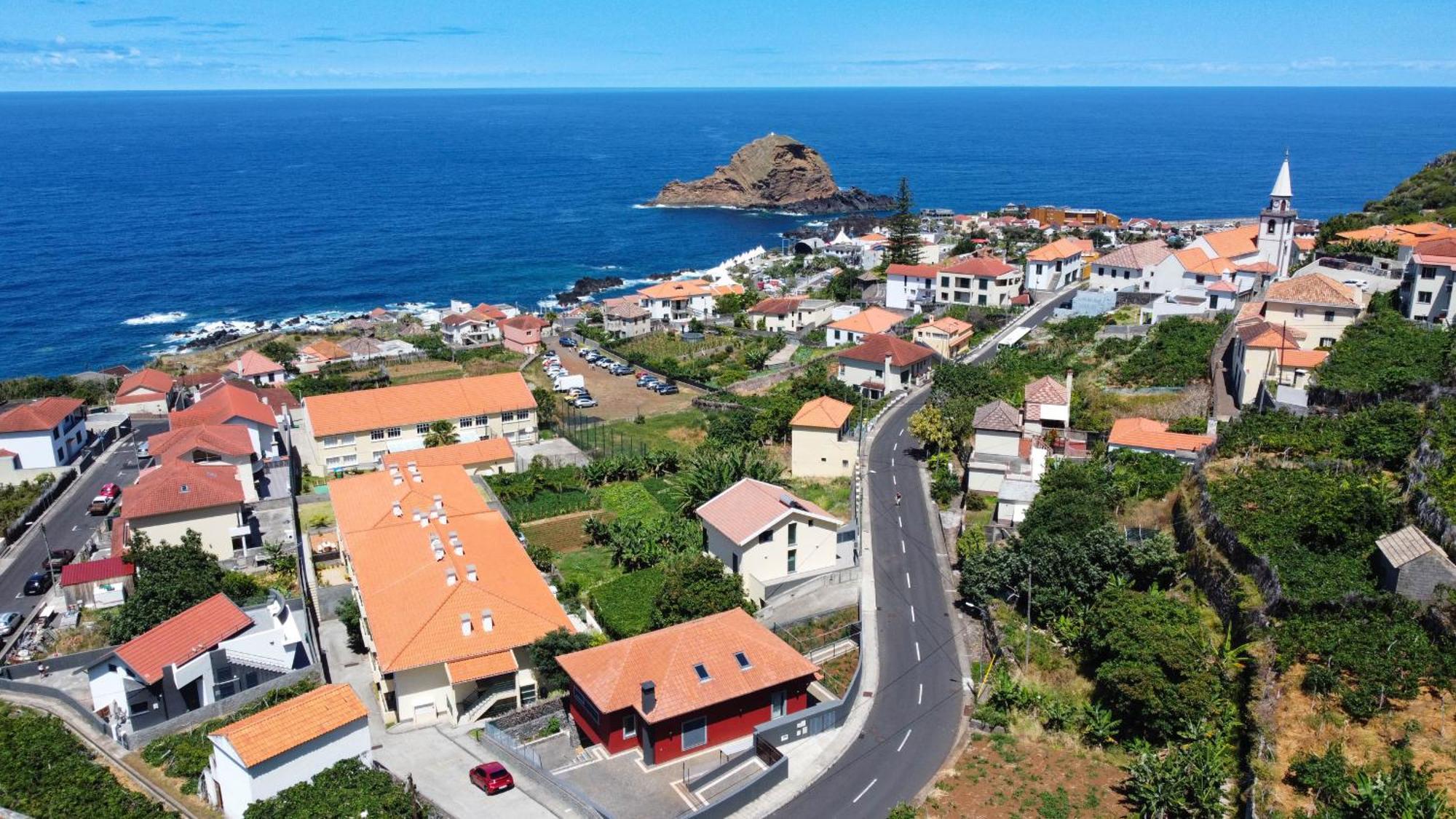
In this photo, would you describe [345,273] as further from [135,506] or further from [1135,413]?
[1135,413]

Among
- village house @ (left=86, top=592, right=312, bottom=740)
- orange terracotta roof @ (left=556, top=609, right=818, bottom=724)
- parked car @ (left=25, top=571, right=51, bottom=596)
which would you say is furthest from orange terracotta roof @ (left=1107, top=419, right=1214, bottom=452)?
parked car @ (left=25, top=571, right=51, bottom=596)

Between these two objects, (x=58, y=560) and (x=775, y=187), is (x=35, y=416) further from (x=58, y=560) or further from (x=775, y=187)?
(x=775, y=187)

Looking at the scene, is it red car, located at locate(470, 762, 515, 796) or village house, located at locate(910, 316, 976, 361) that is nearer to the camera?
red car, located at locate(470, 762, 515, 796)

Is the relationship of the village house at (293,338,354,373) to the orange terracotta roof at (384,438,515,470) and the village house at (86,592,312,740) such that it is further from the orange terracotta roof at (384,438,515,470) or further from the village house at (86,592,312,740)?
the village house at (86,592,312,740)

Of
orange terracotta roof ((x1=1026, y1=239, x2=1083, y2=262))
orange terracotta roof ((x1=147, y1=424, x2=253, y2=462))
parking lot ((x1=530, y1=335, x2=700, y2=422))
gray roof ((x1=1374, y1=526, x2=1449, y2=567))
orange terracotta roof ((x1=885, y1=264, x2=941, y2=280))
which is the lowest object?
parking lot ((x1=530, y1=335, x2=700, y2=422))

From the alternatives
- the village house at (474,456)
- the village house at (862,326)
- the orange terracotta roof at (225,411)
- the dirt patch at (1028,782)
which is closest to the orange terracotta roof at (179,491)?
the orange terracotta roof at (225,411)

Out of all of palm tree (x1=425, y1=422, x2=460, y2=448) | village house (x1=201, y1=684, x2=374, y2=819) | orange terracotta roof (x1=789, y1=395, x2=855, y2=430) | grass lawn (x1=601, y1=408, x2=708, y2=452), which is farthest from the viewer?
grass lawn (x1=601, y1=408, x2=708, y2=452)

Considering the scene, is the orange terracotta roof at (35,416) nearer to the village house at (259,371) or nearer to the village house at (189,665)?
the village house at (259,371)
